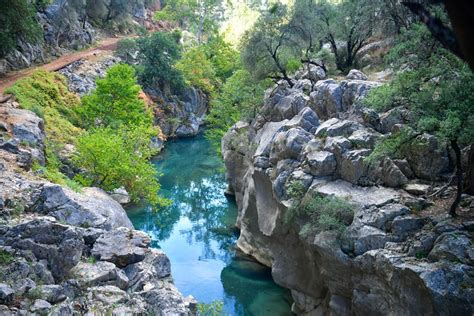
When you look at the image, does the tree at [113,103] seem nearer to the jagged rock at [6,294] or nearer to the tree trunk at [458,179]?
the jagged rock at [6,294]

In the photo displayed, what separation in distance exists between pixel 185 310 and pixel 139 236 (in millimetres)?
3791

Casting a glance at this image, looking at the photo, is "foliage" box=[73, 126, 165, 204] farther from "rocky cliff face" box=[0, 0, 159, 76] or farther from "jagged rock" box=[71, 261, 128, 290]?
"rocky cliff face" box=[0, 0, 159, 76]

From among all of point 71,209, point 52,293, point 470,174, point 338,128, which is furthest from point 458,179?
point 71,209

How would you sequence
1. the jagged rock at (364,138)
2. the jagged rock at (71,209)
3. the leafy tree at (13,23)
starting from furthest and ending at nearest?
1. the leafy tree at (13,23)
2. the jagged rock at (364,138)
3. the jagged rock at (71,209)

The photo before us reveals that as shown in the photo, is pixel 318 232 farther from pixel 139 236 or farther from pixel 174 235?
pixel 174 235

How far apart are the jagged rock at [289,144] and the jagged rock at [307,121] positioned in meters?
0.67

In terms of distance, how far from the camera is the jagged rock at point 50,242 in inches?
469

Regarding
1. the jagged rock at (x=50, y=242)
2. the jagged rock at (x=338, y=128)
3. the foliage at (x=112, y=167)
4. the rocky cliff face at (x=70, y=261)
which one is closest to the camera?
the rocky cliff face at (x=70, y=261)

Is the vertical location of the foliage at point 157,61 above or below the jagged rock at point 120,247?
above

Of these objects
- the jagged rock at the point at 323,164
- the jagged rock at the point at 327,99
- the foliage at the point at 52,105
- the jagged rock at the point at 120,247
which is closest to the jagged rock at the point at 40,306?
the jagged rock at the point at 120,247

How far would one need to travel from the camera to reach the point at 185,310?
466 inches

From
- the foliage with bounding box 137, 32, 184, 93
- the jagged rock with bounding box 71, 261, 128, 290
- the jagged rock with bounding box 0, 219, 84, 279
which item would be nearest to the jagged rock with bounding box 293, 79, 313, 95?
the jagged rock with bounding box 71, 261, 128, 290

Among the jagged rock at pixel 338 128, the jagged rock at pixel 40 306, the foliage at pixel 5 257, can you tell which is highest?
the jagged rock at pixel 338 128

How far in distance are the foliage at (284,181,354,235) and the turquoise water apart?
18.7 ft
